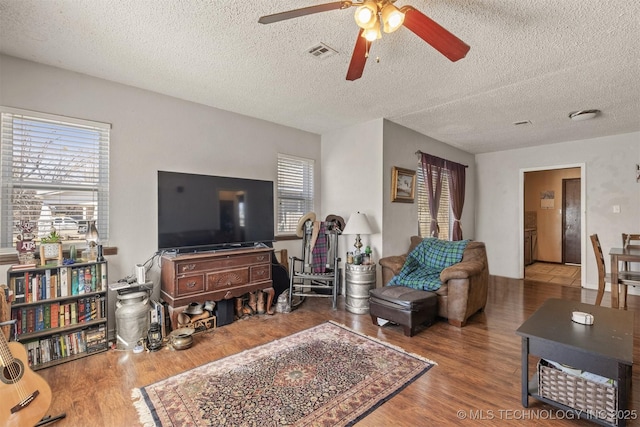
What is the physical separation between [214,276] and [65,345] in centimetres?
127

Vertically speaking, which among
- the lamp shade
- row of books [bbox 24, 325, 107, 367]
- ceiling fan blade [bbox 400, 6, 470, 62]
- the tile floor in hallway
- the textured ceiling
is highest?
the textured ceiling

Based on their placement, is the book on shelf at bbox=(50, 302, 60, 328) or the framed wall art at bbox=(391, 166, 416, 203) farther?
the framed wall art at bbox=(391, 166, 416, 203)

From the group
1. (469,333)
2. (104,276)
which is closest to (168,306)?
(104,276)

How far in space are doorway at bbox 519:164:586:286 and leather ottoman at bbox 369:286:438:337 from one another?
4847 mm

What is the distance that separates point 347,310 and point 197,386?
202cm

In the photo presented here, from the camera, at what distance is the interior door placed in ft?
22.2

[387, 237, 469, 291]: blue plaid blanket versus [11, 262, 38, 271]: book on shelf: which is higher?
[11, 262, 38, 271]: book on shelf

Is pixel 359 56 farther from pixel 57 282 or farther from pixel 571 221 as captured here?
pixel 571 221

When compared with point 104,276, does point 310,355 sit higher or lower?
lower

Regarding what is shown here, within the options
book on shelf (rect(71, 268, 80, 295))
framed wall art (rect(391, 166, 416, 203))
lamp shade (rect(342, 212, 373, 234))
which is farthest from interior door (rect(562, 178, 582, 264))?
book on shelf (rect(71, 268, 80, 295))

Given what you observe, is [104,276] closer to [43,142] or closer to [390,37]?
[43,142]

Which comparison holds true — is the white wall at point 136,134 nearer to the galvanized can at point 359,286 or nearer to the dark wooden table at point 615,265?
the galvanized can at point 359,286

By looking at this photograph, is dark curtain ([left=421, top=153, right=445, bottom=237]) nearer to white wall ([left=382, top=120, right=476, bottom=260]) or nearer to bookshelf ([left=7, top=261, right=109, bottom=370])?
white wall ([left=382, top=120, right=476, bottom=260])

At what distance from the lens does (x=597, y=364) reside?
5.14 ft
